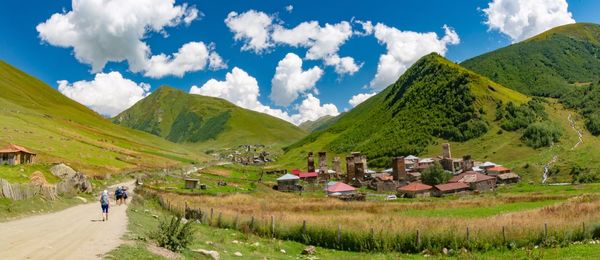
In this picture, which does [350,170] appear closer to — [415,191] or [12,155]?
[415,191]

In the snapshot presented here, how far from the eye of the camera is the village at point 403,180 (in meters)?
75.5

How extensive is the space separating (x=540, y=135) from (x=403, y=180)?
180 ft

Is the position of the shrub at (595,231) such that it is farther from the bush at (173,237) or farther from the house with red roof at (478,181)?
the house with red roof at (478,181)

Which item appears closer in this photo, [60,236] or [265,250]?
[60,236]

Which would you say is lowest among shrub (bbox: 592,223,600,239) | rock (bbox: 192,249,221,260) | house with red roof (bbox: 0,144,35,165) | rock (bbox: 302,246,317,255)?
rock (bbox: 302,246,317,255)

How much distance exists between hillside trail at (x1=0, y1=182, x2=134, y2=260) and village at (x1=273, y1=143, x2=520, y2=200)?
43.7 meters

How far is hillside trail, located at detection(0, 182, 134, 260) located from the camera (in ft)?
50.8

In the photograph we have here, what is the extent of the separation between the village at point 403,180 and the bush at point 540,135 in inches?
1020

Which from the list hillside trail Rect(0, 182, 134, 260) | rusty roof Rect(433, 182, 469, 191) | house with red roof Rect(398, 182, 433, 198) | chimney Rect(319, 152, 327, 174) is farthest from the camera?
chimney Rect(319, 152, 327, 174)

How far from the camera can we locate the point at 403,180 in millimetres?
97312

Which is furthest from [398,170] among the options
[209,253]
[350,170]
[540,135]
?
[209,253]

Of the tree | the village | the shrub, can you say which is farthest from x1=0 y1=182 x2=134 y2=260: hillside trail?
the tree

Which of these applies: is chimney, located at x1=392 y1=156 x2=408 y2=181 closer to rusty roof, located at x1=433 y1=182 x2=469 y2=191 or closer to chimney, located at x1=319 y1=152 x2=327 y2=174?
chimney, located at x1=319 y1=152 x2=327 y2=174

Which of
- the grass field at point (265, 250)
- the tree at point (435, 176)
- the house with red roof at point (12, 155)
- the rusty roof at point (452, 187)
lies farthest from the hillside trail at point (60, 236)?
the tree at point (435, 176)
